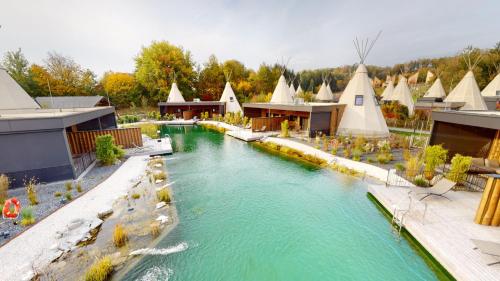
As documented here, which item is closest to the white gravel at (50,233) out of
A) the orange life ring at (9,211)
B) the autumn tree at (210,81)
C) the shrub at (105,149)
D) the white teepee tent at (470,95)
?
the orange life ring at (9,211)

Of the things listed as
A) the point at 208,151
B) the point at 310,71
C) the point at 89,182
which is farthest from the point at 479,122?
the point at 310,71

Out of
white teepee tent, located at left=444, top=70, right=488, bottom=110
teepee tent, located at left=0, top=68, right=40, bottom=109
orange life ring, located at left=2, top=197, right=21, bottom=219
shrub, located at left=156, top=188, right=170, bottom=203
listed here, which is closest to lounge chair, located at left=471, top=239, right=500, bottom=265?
shrub, located at left=156, top=188, right=170, bottom=203

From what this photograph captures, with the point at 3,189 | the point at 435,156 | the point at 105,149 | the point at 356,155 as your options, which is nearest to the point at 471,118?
the point at 435,156

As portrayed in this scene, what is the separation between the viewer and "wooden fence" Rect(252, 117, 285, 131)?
1870 cm

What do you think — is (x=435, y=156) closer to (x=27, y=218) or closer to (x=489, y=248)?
(x=489, y=248)

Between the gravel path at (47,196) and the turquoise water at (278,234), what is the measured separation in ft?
11.0

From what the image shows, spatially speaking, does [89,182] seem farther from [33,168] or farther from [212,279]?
[212,279]

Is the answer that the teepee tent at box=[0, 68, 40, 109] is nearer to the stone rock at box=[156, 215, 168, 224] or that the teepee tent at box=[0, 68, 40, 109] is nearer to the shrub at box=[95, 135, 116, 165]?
the shrub at box=[95, 135, 116, 165]

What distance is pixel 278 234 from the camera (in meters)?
5.76

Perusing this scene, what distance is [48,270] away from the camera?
168 inches

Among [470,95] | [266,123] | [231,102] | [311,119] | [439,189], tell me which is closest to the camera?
[439,189]

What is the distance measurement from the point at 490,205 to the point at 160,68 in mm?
39950

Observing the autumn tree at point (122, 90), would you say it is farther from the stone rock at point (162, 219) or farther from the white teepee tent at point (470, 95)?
the white teepee tent at point (470, 95)

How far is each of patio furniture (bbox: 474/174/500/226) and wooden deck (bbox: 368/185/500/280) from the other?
0.17 metres
